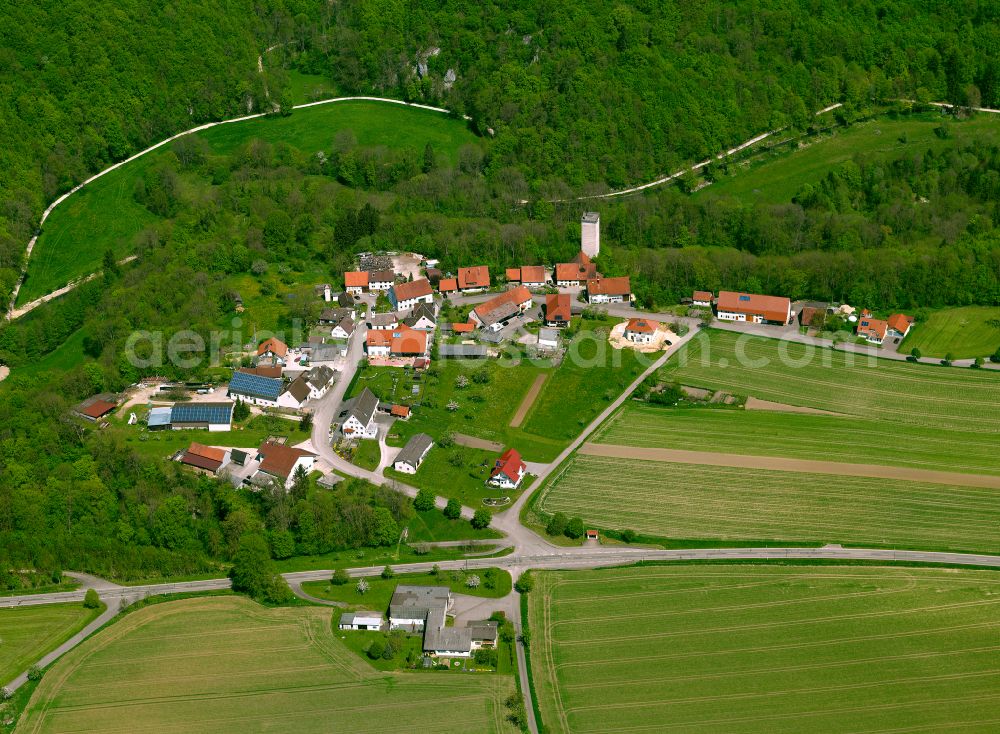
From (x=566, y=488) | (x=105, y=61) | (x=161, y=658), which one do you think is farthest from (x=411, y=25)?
(x=161, y=658)

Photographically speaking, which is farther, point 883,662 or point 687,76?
point 687,76

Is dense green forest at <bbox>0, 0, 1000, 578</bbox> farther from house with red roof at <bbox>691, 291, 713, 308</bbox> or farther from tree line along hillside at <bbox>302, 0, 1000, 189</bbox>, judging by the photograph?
house with red roof at <bbox>691, 291, 713, 308</bbox>

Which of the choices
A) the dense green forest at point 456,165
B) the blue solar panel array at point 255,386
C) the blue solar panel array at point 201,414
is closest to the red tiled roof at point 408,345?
the dense green forest at point 456,165

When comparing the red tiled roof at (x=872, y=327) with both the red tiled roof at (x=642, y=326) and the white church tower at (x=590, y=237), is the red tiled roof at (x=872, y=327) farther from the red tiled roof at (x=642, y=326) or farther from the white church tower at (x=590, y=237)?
the white church tower at (x=590, y=237)

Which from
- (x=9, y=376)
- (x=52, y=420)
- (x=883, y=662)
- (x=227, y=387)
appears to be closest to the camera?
(x=883, y=662)

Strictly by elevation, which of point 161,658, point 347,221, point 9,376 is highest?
point 347,221

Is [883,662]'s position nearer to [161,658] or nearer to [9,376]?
[161,658]
